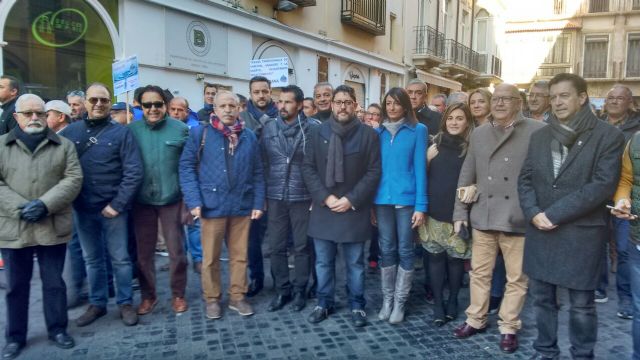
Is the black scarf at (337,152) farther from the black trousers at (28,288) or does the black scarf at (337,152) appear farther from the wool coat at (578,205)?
the black trousers at (28,288)

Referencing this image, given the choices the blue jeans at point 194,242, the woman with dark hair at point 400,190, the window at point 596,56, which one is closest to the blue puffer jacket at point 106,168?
the blue jeans at point 194,242

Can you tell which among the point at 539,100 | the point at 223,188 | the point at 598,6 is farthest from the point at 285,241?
the point at 598,6

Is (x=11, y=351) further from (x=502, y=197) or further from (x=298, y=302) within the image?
(x=502, y=197)

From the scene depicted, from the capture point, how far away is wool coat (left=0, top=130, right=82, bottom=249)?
3.63 m

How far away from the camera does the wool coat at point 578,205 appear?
10.5 ft

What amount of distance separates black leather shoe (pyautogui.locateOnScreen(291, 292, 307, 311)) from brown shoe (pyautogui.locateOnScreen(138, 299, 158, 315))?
1.34 m

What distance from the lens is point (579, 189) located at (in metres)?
3.23

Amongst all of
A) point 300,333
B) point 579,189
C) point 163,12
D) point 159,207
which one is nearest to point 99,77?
point 163,12

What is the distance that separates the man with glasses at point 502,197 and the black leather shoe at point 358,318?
1060 mm

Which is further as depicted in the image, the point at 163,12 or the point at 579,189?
the point at 163,12

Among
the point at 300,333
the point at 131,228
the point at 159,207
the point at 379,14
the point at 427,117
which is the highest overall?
the point at 379,14

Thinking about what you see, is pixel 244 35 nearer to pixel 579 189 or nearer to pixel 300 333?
pixel 300 333

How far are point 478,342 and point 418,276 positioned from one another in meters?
1.88

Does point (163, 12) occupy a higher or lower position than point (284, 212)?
higher
